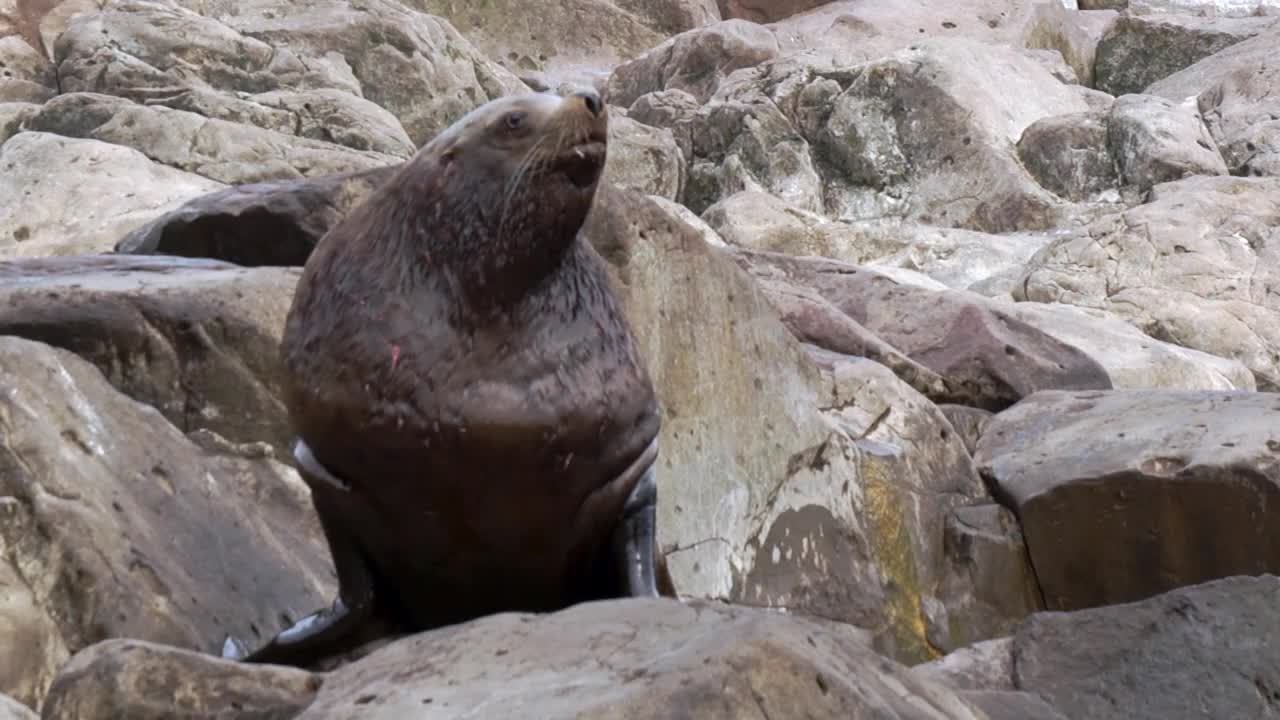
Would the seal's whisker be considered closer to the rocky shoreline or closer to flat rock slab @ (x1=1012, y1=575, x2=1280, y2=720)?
the rocky shoreline

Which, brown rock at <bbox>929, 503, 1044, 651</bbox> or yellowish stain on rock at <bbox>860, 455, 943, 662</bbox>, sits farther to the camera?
brown rock at <bbox>929, 503, 1044, 651</bbox>

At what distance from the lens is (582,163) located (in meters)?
2.86

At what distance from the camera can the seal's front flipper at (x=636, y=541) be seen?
2938mm

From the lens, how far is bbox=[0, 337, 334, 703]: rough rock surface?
3051 millimetres

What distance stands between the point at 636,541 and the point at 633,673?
877 millimetres

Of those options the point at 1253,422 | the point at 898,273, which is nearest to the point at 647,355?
the point at 1253,422

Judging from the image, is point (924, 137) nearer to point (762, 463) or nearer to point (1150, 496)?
point (1150, 496)

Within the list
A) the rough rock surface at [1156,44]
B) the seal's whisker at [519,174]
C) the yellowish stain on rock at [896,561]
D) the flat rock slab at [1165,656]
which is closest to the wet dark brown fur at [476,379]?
the seal's whisker at [519,174]

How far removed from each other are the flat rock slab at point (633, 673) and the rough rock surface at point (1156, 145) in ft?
34.5

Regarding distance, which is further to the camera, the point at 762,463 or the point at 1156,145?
the point at 1156,145

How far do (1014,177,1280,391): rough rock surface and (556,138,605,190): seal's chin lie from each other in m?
6.86

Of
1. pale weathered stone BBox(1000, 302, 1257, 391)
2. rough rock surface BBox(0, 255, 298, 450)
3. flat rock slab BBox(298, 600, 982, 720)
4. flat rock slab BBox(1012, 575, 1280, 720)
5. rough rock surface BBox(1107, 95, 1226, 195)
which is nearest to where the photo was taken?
flat rock slab BBox(298, 600, 982, 720)

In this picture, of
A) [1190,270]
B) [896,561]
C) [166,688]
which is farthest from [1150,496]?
[1190,270]

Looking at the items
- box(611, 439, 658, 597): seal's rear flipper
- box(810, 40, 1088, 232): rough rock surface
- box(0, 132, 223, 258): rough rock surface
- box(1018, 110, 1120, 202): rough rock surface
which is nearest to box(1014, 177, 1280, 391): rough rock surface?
box(1018, 110, 1120, 202): rough rock surface
